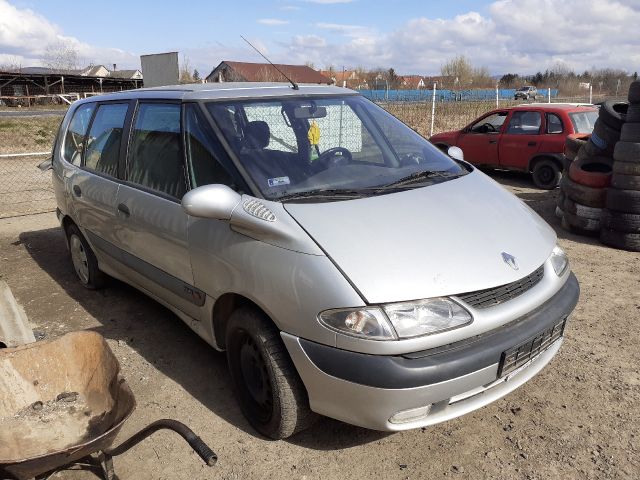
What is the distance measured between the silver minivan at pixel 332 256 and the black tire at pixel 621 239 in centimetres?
336

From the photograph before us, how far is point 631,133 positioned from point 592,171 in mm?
816

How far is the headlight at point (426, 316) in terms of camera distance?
89.7 inches

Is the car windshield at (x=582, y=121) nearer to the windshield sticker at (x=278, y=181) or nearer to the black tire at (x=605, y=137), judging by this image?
the black tire at (x=605, y=137)

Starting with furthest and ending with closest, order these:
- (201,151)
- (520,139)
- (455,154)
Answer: (520,139) → (455,154) → (201,151)

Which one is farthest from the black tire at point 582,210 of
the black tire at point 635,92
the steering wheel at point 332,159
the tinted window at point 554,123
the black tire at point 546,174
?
the steering wheel at point 332,159

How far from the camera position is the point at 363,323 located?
7.47 ft

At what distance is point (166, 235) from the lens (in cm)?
337

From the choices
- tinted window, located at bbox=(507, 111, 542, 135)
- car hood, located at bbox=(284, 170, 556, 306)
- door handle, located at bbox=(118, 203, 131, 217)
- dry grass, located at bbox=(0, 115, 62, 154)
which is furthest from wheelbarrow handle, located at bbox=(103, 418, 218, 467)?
dry grass, located at bbox=(0, 115, 62, 154)

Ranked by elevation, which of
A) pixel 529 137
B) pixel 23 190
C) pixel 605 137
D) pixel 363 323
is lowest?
pixel 23 190

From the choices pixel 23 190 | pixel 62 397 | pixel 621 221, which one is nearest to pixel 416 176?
pixel 62 397

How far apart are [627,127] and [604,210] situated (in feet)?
3.18

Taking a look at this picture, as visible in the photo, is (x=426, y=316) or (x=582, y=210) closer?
(x=426, y=316)

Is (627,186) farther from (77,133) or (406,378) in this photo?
(77,133)

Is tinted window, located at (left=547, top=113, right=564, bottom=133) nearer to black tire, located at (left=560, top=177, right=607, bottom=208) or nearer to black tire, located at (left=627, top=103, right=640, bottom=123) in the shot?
black tire, located at (left=560, top=177, right=607, bottom=208)
